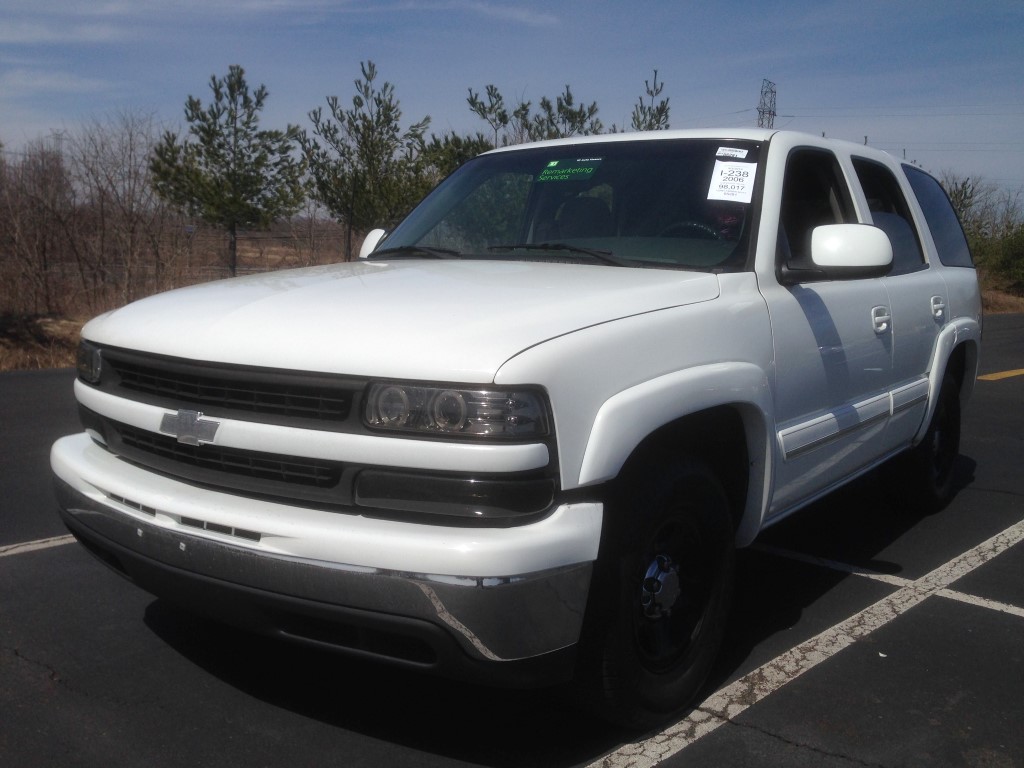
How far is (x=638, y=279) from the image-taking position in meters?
3.18

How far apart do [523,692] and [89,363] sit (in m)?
1.75

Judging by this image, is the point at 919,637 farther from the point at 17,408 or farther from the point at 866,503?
the point at 17,408

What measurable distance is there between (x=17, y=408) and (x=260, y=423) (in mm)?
6695

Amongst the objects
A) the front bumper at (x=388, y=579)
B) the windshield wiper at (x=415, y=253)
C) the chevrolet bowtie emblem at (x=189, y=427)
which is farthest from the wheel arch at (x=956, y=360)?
the chevrolet bowtie emblem at (x=189, y=427)

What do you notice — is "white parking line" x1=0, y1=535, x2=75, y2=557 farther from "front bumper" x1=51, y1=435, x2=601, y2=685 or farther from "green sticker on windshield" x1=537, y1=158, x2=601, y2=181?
"green sticker on windshield" x1=537, y1=158, x2=601, y2=181

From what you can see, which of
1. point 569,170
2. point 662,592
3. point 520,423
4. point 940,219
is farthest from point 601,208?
point 940,219

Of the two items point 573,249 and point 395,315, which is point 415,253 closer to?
point 573,249

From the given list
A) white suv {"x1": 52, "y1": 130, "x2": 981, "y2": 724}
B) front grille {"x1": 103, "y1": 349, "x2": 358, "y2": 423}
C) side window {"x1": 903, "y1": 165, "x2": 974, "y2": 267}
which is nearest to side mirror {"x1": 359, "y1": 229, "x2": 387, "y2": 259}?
white suv {"x1": 52, "y1": 130, "x2": 981, "y2": 724}

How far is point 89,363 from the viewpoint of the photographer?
10.5ft

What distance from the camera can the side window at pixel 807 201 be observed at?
3.84m

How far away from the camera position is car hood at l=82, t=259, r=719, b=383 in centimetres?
246

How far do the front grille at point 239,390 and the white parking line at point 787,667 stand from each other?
128cm

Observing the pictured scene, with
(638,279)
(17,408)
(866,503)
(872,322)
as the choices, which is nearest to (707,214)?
(638,279)

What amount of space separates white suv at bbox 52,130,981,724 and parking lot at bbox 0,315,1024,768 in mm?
312
